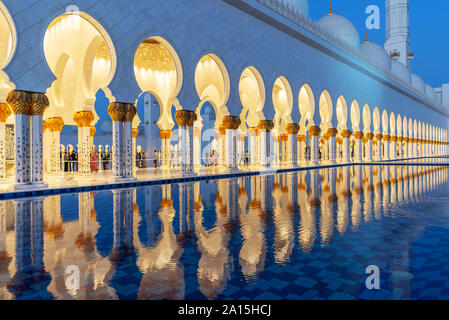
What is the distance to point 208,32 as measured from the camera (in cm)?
953

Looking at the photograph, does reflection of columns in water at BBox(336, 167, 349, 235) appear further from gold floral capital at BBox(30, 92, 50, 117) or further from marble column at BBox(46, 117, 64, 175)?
marble column at BBox(46, 117, 64, 175)

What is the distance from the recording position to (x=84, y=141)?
29.0ft

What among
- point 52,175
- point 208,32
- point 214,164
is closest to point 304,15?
point 208,32

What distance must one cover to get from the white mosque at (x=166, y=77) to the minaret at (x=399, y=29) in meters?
10.6

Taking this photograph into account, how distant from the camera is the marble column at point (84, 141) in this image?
8.67 metres

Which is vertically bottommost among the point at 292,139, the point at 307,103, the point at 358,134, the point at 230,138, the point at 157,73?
the point at 230,138

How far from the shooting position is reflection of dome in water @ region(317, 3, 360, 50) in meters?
17.5

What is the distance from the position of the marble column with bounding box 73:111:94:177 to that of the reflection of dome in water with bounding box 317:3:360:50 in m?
13.6

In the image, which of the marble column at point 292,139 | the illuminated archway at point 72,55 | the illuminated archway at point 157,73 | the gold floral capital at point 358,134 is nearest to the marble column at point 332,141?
the gold floral capital at point 358,134

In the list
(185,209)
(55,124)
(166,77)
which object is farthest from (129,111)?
(166,77)

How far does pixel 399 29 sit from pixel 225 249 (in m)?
32.9

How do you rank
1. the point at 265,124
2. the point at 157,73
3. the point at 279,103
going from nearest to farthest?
the point at 265,124 < the point at 157,73 < the point at 279,103

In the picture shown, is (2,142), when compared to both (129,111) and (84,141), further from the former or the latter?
(129,111)

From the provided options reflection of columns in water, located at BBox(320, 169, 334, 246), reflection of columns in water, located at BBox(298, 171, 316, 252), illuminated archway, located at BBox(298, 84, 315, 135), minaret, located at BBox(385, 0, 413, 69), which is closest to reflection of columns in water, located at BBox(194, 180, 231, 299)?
reflection of columns in water, located at BBox(298, 171, 316, 252)
